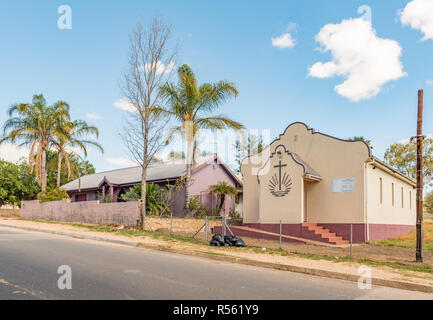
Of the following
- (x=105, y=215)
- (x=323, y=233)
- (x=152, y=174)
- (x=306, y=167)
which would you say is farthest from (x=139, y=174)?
(x=323, y=233)

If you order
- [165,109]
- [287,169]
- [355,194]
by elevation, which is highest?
[165,109]

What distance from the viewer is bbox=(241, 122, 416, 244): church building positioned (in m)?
19.3

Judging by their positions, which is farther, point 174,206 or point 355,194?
point 174,206

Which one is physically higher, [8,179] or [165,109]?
[165,109]

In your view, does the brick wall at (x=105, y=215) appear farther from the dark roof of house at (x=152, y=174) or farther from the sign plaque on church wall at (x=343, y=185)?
the sign plaque on church wall at (x=343, y=185)

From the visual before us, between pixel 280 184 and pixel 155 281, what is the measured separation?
43.7ft

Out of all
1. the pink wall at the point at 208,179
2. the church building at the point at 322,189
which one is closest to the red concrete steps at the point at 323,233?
the church building at the point at 322,189

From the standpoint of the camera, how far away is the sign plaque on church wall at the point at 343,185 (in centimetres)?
1963

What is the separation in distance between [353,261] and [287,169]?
28.3 ft

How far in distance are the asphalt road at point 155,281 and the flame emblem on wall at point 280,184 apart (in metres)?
9.39

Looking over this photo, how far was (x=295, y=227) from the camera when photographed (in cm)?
1934
